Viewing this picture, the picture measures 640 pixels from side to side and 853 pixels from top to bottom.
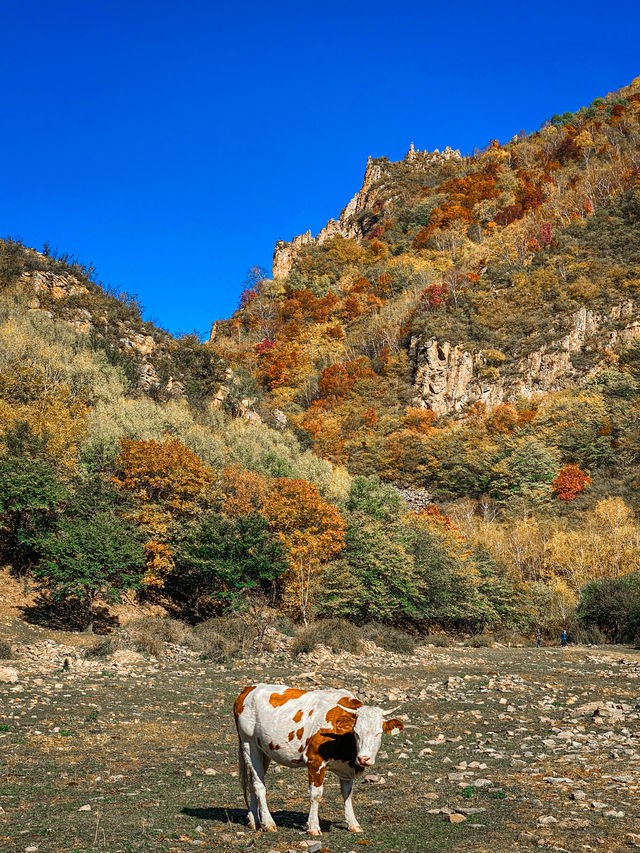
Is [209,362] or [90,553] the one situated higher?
[209,362]

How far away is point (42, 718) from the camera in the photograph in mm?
14172

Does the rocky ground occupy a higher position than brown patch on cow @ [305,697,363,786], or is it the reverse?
brown patch on cow @ [305,697,363,786]

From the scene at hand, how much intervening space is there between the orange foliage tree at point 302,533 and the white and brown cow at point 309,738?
104 ft

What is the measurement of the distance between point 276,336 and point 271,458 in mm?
71075

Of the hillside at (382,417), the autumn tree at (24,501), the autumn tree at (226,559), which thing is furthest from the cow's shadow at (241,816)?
the autumn tree at (226,559)

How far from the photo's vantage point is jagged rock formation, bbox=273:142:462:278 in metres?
168

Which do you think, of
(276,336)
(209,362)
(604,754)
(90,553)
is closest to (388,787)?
(604,754)

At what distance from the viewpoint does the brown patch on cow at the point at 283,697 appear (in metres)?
8.14

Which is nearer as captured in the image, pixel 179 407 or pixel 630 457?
pixel 179 407

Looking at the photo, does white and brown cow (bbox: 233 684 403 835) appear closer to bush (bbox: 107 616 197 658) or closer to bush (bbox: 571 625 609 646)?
bush (bbox: 107 616 197 658)

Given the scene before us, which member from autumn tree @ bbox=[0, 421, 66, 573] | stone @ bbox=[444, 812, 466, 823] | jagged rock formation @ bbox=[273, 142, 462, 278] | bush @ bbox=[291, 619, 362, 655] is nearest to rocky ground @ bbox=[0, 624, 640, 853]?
stone @ bbox=[444, 812, 466, 823]

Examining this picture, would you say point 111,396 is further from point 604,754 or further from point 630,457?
point 630,457

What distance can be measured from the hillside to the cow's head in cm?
2721

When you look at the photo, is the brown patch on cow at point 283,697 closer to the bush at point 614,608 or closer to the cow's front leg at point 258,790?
the cow's front leg at point 258,790
